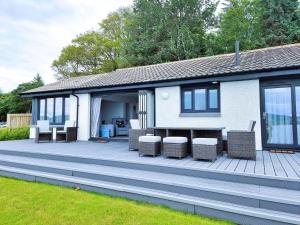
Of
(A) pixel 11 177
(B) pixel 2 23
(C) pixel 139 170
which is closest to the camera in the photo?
(C) pixel 139 170

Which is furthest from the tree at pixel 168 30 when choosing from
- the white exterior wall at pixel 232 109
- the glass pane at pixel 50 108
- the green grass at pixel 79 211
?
the green grass at pixel 79 211

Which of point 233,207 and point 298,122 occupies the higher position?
point 298,122

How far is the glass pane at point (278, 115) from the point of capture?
6.34 meters

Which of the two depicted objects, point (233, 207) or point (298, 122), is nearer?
point (233, 207)

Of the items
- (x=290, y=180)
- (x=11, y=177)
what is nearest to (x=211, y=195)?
(x=290, y=180)

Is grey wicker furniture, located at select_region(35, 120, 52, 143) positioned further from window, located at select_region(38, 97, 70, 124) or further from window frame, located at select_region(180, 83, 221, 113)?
window frame, located at select_region(180, 83, 221, 113)

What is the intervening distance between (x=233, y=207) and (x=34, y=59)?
2288 cm

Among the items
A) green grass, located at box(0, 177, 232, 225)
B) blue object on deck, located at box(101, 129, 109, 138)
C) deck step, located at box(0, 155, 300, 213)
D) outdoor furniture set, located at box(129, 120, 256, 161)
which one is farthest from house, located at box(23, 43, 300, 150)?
green grass, located at box(0, 177, 232, 225)

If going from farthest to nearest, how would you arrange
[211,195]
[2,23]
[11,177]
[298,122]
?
[2,23]
[298,122]
[11,177]
[211,195]

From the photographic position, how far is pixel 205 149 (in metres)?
5.05

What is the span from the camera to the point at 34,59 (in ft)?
67.7

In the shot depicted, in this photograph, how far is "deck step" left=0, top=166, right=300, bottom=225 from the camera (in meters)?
2.79

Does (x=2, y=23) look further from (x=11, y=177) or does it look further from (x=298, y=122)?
(x=298, y=122)

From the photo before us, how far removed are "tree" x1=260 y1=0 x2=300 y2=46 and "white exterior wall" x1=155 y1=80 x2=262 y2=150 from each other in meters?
15.3
